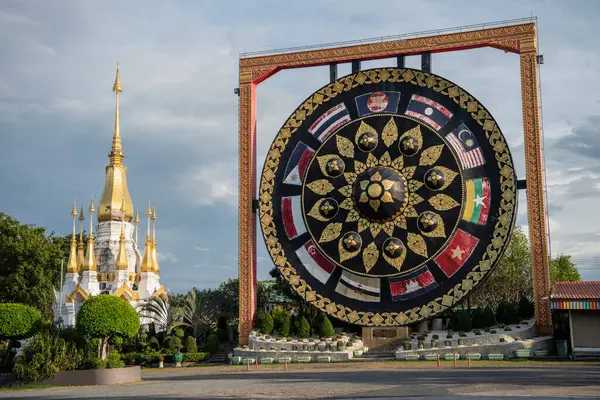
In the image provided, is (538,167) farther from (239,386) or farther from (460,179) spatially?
(239,386)

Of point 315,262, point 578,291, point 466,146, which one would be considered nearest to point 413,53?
point 466,146

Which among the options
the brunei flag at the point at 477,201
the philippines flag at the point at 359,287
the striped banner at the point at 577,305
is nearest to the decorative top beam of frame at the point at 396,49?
the brunei flag at the point at 477,201

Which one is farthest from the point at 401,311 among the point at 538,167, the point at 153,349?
the point at 153,349

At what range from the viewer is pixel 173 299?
51.5 m

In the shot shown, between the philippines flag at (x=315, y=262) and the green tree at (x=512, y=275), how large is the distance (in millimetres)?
17771

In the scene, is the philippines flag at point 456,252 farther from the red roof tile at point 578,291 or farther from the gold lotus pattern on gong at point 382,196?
the red roof tile at point 578,291

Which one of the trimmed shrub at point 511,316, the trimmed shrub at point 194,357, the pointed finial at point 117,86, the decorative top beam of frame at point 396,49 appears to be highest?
the pointed finial at point 117,86

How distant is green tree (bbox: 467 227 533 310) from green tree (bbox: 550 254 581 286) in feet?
18.4

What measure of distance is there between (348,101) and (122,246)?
21619mm

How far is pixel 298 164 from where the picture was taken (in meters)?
37.9

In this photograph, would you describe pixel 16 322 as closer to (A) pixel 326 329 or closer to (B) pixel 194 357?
(B) pixel 194 357

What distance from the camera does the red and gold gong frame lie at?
110 feet

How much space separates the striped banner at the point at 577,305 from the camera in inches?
1166

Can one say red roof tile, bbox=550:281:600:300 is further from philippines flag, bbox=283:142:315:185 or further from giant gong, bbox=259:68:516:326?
philippines flag, bbox=283:142:315:185
